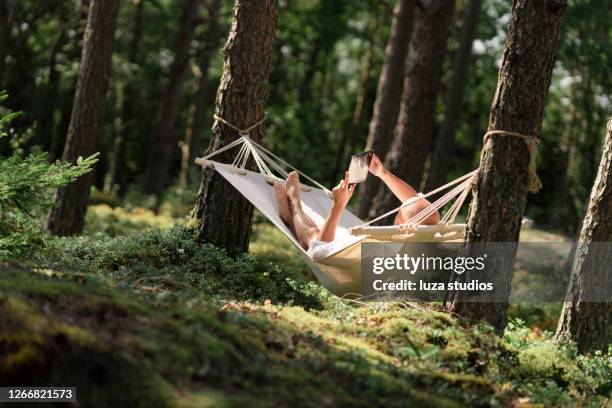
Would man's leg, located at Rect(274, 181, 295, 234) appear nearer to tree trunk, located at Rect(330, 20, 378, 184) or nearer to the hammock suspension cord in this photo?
the hammock suspension cord

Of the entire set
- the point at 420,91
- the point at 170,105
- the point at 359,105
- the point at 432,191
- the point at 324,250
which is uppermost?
the point at 359,105

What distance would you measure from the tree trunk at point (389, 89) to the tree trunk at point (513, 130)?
250 inches

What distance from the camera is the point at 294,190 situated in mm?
5852

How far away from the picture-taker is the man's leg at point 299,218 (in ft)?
18.4

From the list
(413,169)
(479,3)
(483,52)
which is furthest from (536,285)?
(483,52)

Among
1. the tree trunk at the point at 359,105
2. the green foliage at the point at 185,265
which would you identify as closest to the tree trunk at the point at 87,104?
the green foliage at the point at 185,265

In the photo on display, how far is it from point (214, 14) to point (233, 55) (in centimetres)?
767

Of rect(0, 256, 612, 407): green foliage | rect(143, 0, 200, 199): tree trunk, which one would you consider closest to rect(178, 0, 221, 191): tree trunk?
rect(143, 0, 200, 199): tree trunk

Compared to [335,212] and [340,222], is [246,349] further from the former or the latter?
[340,222]

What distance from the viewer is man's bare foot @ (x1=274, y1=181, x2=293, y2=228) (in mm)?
5766

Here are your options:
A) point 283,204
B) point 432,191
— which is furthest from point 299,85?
point 432,191

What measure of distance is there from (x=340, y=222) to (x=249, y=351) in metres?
2.72

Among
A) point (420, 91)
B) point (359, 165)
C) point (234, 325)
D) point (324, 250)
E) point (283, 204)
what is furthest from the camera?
point (420, 91)

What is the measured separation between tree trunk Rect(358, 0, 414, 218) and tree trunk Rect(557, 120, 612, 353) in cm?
605
